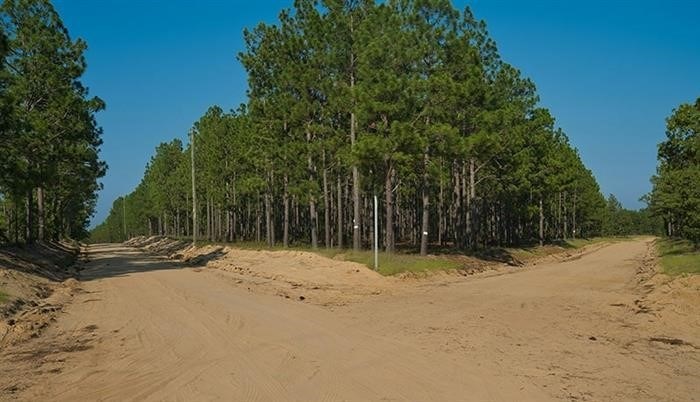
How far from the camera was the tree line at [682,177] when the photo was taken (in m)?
29.5

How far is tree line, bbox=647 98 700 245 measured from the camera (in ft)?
96.8

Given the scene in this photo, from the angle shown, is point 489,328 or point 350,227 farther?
point 350,227

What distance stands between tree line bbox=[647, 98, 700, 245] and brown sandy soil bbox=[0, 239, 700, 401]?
456 inches

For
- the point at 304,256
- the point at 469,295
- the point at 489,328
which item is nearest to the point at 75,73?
the point at 304,256

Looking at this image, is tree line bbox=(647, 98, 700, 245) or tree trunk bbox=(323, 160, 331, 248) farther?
tree trunk bbox=(323, 160, 331, 248)

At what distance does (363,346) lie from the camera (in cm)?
1028

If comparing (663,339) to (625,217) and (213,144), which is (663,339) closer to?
(213,144)

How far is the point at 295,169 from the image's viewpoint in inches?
1411

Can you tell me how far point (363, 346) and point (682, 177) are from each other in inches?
1072

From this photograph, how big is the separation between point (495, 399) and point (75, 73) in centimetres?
3214

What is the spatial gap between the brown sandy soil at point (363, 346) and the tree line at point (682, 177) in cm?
1157

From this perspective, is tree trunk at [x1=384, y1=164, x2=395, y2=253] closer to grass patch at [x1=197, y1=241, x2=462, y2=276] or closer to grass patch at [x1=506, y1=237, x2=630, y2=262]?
grass patch at [x1=197, y1=241, x2=462, y2=276]

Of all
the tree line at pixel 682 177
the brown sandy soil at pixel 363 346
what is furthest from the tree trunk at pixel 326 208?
the tree line at pixel 682 177

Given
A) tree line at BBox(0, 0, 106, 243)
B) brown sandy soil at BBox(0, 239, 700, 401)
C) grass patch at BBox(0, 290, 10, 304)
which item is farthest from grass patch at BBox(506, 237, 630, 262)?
grass patch at BBox(0, 290, 10, 304)
